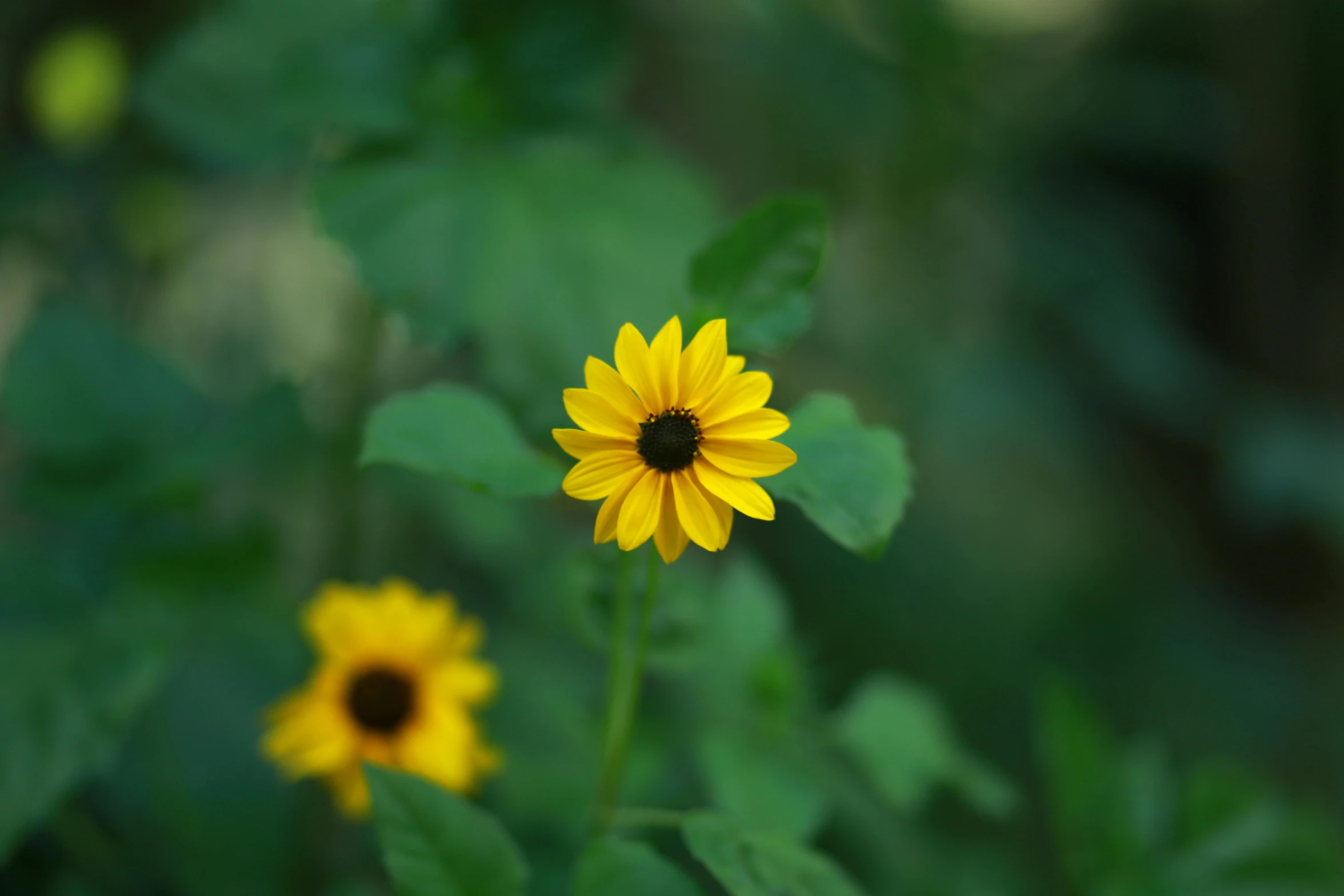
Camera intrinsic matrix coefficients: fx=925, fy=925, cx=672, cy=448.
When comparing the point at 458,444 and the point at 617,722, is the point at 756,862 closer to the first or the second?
the point at 617,722

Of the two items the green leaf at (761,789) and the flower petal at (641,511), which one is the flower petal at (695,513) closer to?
the flower petal at (641,511)

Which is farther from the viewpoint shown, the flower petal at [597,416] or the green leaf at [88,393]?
the green leaf at [88,393]

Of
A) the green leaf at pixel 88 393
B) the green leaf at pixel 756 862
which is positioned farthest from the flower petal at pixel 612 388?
the green leaf at pixel 88 393

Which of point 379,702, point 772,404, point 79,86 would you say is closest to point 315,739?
point 379,702

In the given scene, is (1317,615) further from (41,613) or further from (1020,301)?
(41,613)

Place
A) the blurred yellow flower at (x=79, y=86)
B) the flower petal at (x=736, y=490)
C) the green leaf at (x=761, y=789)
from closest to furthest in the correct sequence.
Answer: the flower petal at (x=736, y=490)
the green leaf at (x=761, y=789)
the blurred yellow flower at (x=79, y=86)

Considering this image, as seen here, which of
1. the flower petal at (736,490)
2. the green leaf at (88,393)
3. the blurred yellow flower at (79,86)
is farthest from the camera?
the blurred yellow flower at (79,86)
